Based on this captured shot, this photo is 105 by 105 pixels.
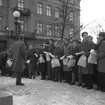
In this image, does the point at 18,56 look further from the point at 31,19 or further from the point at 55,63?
the point at 31,19

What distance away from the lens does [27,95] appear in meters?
6.43

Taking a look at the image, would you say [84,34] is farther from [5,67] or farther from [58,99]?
[5,67]

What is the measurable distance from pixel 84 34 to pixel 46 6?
30227mm

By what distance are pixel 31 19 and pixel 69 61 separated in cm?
2709

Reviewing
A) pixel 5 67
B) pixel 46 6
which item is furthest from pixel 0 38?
pixel 5 67

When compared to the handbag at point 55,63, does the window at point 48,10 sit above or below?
above

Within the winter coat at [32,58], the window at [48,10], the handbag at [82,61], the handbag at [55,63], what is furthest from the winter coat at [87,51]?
the window at [48,10]

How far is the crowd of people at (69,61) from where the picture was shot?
7172 millimetres

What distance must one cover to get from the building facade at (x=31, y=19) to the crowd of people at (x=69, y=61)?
61.9 ft

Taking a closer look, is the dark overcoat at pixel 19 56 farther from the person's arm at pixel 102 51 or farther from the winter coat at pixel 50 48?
the person's arm at pixel 102 51

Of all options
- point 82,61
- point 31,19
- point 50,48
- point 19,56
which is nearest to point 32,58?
point 50,48

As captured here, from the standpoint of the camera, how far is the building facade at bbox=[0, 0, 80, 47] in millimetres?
31141

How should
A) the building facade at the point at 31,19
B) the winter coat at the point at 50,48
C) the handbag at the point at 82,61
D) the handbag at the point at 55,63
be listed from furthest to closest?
the building facade at the point at 31,19 → the winter coat at the point at 50,48 → the handbag at the point at 55,63 → the handbag at the point at 82,61

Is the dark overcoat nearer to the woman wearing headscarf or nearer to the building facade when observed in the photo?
the woman wearing headscarf
